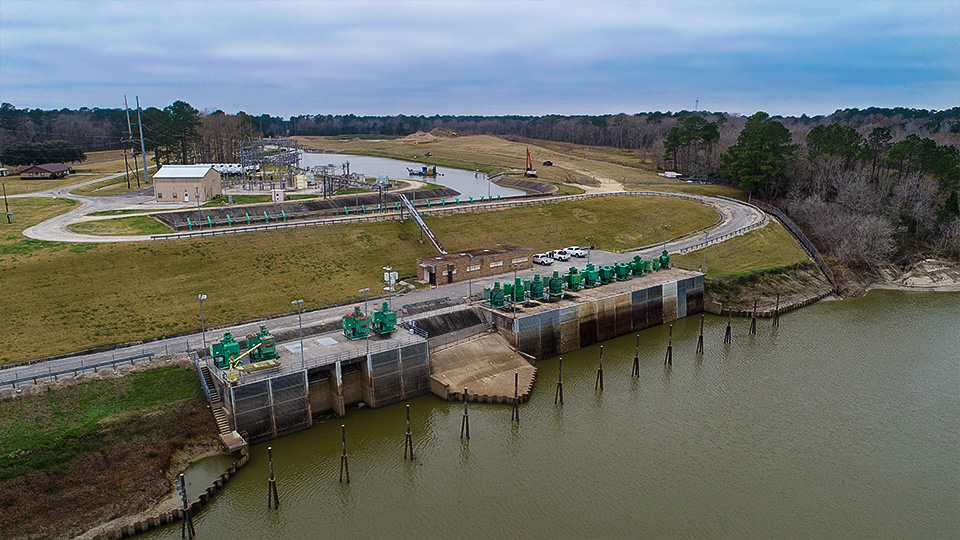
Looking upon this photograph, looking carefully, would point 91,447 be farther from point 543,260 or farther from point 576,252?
point 576,252

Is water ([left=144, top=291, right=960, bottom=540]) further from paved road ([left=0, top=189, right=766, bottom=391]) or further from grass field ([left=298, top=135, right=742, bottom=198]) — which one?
grass field ([left=298, top=135, right=742, bottom=198])

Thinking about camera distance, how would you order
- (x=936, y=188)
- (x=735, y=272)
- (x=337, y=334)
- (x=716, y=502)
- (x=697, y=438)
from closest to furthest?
(x=716, y=502)
(x=697, y=438)
(x=337, y=334)
(x=735, y=272)
(x=936, y=188)

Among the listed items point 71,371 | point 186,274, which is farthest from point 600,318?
point 71,371

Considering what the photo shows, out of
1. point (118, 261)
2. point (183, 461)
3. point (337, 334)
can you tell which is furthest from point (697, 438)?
point (118, 261)

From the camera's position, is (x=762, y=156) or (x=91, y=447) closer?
(x=91, y=447)

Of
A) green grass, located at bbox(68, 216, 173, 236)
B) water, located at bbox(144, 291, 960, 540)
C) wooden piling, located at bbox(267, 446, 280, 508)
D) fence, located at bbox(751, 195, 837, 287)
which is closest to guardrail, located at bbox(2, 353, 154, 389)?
water, located at bbox(144, 291, 960, 540)

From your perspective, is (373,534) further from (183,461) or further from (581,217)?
(581,217)
